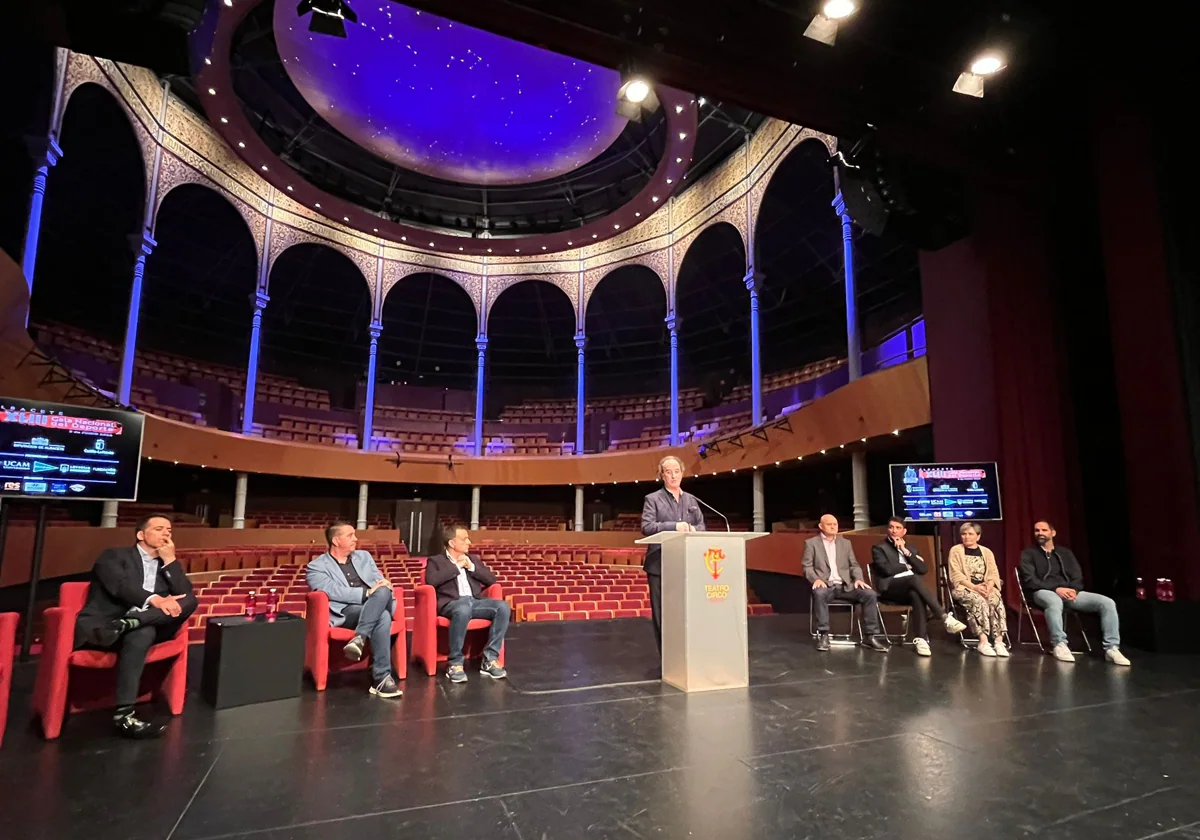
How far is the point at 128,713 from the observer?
114 inches

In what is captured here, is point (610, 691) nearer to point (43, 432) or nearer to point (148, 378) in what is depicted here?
point (43, 432)

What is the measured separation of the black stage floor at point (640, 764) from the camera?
1936 mm

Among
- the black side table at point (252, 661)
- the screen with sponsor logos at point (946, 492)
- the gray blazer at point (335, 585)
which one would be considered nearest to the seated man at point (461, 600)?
the gray blazer at point (335, 585)

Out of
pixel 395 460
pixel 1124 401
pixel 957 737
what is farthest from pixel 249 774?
pixel 395 460

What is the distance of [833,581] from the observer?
536cm

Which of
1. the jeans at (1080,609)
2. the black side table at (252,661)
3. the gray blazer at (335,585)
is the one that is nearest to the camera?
the black side table at (252,661)

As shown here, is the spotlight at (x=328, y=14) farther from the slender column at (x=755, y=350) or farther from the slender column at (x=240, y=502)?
the slender column at (x=240, y=502)

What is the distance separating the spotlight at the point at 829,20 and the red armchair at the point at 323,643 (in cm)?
528

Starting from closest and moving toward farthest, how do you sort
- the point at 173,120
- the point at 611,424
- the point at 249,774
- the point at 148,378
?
the point at 249,774
the point at 173,120
the point at 148,378
the point at 611,424

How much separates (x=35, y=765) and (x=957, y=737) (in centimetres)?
393

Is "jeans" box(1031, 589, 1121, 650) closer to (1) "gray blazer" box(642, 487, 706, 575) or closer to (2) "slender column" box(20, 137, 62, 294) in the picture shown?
(1) "gray blazer" box(642, 487, 706, 575)

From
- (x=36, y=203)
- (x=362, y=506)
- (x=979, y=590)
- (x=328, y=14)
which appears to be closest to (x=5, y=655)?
(x=328, y=14)

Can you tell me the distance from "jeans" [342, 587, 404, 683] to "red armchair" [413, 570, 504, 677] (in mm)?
214

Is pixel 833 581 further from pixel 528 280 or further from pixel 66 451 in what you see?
pixel 528 280
